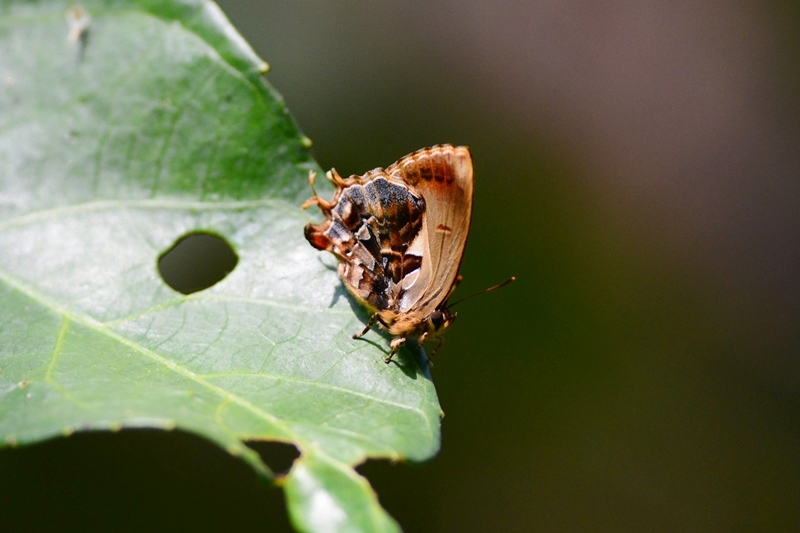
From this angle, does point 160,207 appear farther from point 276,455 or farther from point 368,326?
point 276,455

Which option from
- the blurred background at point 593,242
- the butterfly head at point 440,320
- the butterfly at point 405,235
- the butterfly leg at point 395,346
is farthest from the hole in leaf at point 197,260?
the butterfly leg at point 395,346

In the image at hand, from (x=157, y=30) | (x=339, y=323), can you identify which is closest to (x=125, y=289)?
(x=339, y=323)

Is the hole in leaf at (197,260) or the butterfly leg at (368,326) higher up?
the butterfly leg at (368,326)

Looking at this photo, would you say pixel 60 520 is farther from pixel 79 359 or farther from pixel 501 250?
pixel 501 250

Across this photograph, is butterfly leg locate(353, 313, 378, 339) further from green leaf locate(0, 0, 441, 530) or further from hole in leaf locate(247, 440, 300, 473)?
hole in leaf locate(247, 440, 300, 473)

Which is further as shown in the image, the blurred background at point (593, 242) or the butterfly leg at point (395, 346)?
the blurred background at point (593, 242)

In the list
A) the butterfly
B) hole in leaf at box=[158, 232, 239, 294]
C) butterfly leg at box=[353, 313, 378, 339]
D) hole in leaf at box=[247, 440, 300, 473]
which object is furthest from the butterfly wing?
hole in leaf at box=[247, 440, 300, 473]

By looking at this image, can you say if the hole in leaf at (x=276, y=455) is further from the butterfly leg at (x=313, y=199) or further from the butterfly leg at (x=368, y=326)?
the butterfly leg at (x=313, y=199)
